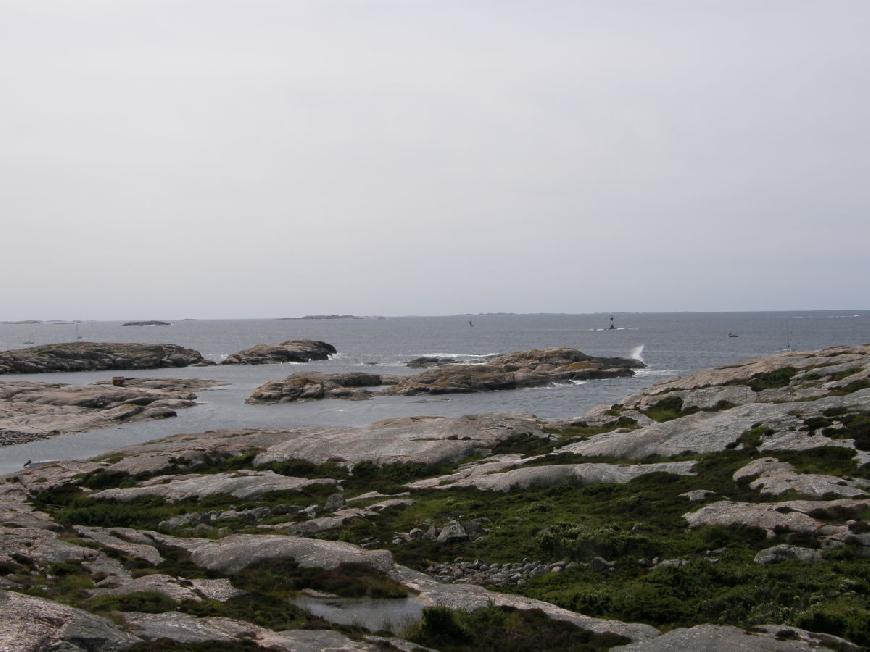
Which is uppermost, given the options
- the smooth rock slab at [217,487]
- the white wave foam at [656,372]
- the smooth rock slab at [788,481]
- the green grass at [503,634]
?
the smooth rock slab at [788,481]

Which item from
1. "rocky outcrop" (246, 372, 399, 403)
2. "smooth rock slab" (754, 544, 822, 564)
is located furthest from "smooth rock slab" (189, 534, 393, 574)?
"rocky outcrop" (246, 372, 399, 403)

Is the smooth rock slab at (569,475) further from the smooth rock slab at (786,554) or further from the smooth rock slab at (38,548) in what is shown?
the smooth rock slab at (38,548)

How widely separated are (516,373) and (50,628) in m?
110

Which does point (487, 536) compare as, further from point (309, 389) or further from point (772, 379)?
point (309, 389)

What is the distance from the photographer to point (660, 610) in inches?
869

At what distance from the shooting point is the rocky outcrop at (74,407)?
80.6 m

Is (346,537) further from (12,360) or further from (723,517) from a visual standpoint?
(12,360)

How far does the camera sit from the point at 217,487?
44.2 metres

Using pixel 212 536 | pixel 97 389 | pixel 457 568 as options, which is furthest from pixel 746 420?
pixel 97 389

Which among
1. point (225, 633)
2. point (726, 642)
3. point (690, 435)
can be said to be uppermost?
point (690, 435)

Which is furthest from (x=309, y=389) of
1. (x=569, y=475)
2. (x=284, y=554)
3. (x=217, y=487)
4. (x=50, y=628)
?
(x=50, y=628)

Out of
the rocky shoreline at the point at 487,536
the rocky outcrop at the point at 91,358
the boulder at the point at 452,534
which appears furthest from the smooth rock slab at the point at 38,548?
the rocky outcrop at the point at 91,358

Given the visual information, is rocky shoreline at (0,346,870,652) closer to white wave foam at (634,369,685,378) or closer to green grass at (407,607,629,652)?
green grass at (407,607,629,652)

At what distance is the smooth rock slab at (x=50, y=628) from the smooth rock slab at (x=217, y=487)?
2501cm
